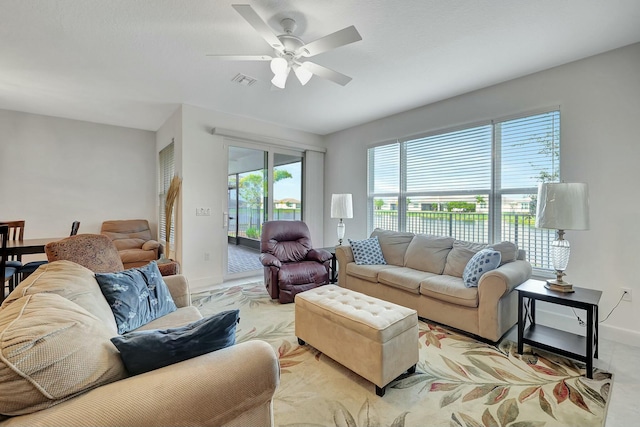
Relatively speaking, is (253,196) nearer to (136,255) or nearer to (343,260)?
(136,255)

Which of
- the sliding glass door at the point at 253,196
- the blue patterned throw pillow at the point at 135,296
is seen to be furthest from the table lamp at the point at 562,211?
the sliding glass door at the point at 253,196

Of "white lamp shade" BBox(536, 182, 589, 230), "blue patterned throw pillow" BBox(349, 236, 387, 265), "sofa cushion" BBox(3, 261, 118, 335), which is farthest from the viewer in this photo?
"blue patterned throw pillow" BBox(349, 236, 387, 265)

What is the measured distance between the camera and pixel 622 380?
6.39 feet

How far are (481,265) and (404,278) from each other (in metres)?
0.76

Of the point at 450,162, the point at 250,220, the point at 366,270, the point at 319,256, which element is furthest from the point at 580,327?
the point at 250,220

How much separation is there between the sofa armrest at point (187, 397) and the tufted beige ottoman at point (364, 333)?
88cm

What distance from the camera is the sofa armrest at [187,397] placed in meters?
0.75

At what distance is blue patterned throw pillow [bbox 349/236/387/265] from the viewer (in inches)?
143

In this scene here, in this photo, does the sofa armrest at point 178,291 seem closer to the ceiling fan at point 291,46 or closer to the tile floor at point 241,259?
the ceiling fan at point 291,46

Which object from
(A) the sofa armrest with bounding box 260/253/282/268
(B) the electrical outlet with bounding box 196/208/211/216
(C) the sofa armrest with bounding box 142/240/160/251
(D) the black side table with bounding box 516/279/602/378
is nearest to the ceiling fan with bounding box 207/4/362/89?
(A) the sofa armrest with bounding box 260/253/282/268

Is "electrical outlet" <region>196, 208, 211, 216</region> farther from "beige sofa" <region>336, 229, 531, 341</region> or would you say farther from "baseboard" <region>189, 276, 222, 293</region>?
"beige sofa" <region>336, 229, 531, 341</region>

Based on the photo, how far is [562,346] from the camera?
7.07ft

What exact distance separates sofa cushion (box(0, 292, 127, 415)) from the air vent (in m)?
2.81

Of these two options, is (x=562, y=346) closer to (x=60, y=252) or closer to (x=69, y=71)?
(x=60, y=252)
